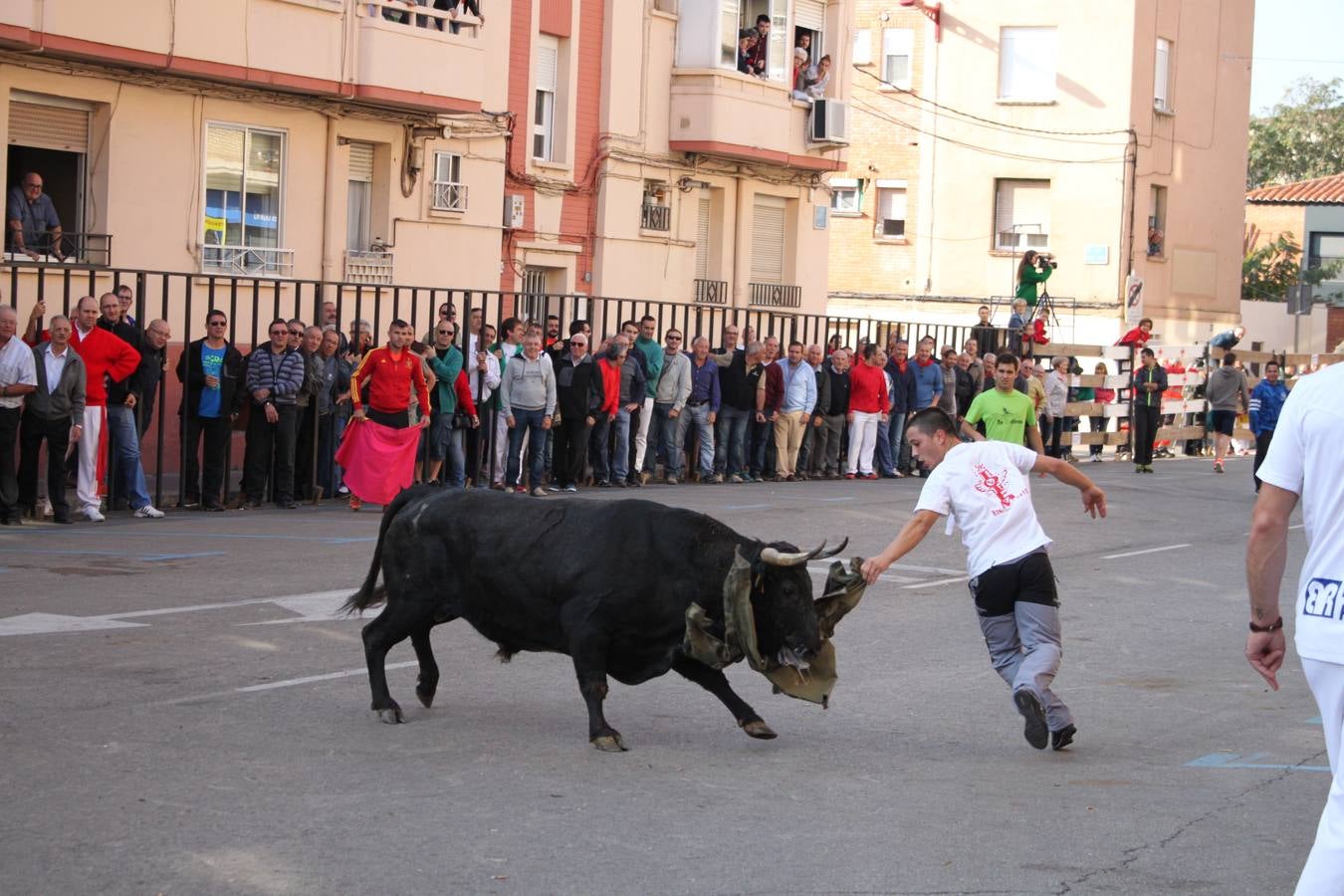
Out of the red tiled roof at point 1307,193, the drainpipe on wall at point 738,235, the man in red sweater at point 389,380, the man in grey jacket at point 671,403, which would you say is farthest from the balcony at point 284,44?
the red tiled roof at point 1307,193

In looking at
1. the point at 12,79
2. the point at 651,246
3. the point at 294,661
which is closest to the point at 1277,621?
the point at 294,661

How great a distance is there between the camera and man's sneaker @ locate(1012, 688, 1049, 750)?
27.2ft

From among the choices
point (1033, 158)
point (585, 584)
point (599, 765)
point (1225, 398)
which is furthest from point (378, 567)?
point (1033, 158)

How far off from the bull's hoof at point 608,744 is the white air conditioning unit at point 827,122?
27.2m

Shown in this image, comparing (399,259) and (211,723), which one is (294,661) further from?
(399,259)

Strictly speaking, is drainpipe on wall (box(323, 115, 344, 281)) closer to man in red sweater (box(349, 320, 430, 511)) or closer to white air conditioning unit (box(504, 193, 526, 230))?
white air conditioning unit (box(504, 193, 526, 230))

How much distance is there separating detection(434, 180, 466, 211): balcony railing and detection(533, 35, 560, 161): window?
8.96 feet

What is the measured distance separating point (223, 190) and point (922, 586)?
13.5 m

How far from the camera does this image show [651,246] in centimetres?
3238

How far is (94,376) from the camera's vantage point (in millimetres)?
16906

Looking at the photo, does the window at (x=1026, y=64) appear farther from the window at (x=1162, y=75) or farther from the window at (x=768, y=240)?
the window at (x=768, y=240)

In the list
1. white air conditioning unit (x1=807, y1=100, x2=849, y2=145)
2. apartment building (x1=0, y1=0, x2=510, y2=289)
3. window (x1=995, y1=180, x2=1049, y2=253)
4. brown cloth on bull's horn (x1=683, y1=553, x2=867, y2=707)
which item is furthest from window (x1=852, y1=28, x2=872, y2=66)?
brown cloth on bull's horn (x1=683, y1=553, x2=867, y2=707)

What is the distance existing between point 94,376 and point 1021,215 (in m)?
30.9

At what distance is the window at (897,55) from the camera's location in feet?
146
